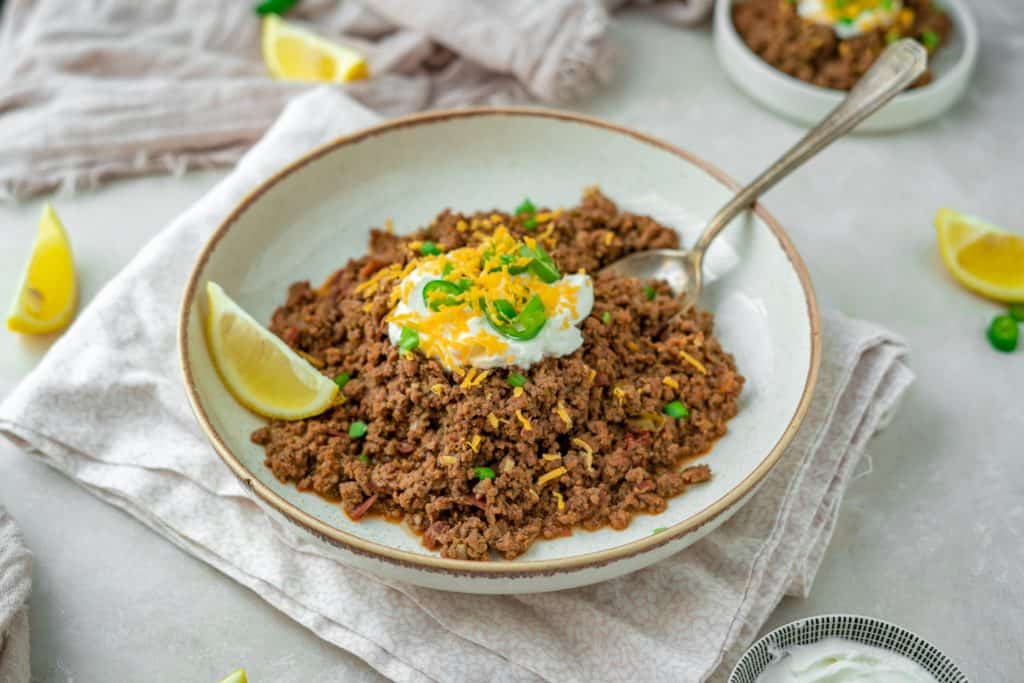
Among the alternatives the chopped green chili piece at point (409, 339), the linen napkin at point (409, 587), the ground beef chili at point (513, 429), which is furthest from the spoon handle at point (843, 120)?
the chopped green chili piece at point (409, 339)

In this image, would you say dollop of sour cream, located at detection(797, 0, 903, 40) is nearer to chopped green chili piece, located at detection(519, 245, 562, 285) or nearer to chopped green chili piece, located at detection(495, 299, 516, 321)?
chopped green chili piece, located at detection(519, 245, 562, 285)

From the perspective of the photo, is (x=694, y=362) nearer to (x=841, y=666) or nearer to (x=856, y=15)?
(x=841, y=666)

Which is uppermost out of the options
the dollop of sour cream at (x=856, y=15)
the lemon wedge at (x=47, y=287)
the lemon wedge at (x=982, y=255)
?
the dollop of sour cream at (x=856, y=15)

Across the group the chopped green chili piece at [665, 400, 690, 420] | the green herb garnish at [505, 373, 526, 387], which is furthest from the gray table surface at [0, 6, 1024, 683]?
the green herb garnish at [505, 373, 526, 387]

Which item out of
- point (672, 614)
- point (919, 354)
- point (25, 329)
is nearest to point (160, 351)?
point (25, 329)

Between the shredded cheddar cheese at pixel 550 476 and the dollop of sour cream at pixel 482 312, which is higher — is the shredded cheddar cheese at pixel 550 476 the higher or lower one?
the lower one

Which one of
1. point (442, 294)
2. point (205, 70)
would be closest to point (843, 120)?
point (442, 294)

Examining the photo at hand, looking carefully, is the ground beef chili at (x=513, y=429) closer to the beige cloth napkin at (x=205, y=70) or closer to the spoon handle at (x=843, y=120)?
the spoon handle at (x=843, y=120)
